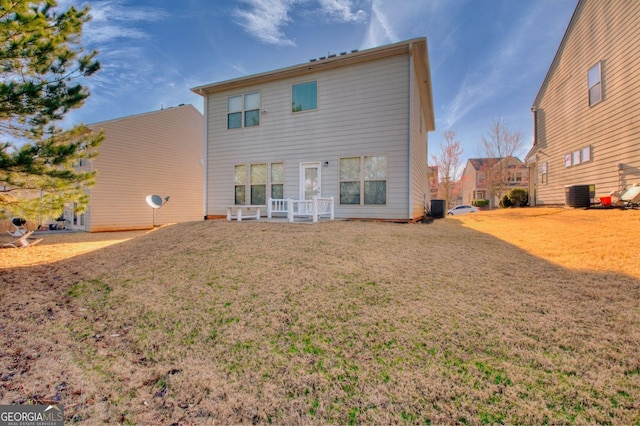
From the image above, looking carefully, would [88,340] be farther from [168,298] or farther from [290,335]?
[290,335]

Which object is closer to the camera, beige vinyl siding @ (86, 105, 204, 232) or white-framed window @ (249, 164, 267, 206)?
white-framed window @ (249, 164, 267, 206)

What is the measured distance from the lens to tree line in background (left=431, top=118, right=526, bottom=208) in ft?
81.8

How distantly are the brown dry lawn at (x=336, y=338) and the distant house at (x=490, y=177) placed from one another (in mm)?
23297

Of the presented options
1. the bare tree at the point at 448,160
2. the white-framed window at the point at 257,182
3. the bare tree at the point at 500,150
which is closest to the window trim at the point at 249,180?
the white-framed window at the point at 257,182

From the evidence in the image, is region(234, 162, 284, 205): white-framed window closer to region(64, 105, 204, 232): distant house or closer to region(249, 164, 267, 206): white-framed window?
region(249, 164, 267, 206): white-framed window

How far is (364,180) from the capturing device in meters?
8.62

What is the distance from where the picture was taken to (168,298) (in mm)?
3369

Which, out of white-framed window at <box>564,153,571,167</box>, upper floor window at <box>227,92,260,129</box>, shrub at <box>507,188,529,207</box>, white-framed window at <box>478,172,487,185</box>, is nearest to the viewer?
upper floor window at <box>227,92,260,129</box>

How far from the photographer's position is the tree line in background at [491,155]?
24922mm

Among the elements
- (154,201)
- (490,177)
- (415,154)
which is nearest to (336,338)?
(415,154)

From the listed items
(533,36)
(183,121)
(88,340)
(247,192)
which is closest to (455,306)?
(88,340)

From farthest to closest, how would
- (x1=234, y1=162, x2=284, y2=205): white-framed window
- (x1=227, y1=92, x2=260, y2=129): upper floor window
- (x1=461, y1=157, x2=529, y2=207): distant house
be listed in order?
1. (x1=461, y1=157, x2=529, y2=207): distant house
2. (x1=227, y1=92, x2=260, y2=129): upper floor window
3. (x1=234, y1=162, x2=284, y2=205): white-framed window

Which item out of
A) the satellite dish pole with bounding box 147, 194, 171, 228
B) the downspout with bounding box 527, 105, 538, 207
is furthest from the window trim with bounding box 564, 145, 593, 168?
the satellite dish pole with bounding box 147, 194, 171, 228

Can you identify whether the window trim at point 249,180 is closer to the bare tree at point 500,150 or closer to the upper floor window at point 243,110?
the upper floor window at point 243,110
